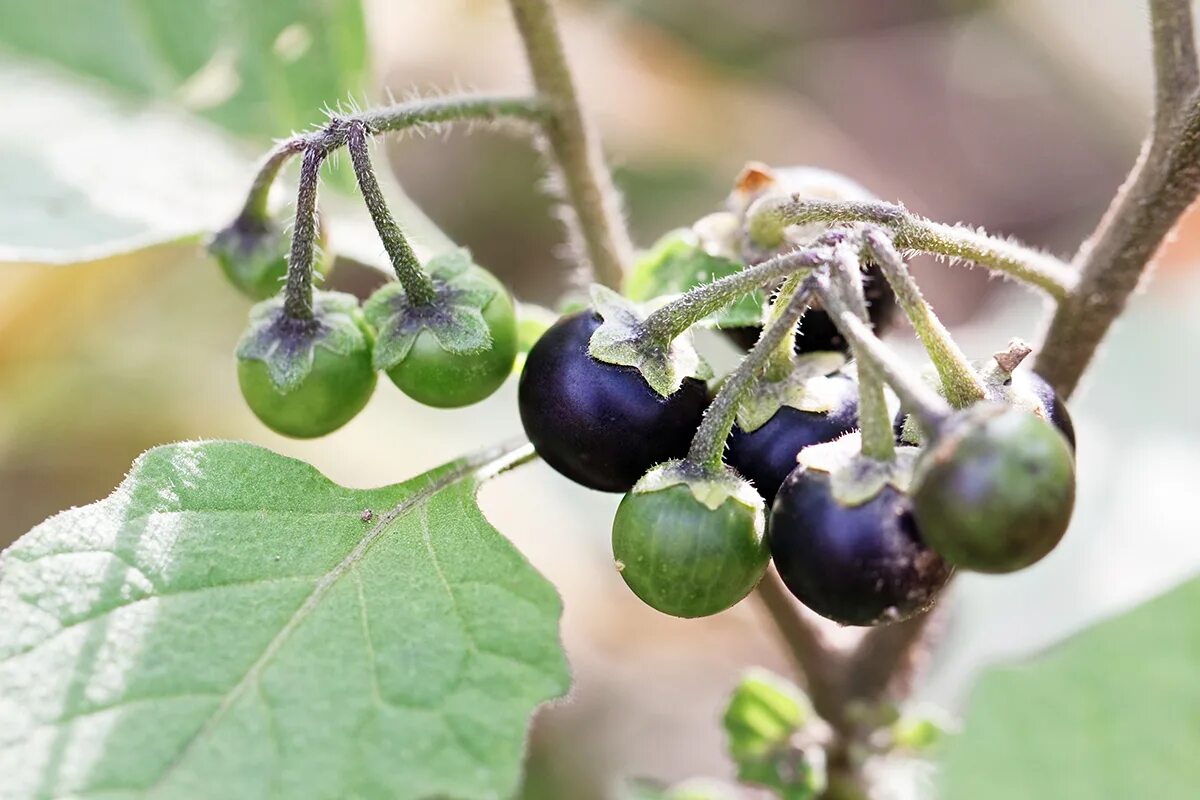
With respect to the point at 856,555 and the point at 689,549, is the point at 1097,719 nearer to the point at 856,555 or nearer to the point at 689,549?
the point at 856,555

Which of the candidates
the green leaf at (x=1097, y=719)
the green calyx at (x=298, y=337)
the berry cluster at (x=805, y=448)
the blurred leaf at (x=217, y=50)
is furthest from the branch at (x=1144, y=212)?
the blurred leaf at (x=217, y=50)

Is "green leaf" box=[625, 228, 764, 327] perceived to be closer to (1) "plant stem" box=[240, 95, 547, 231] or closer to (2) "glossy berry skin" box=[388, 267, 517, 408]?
(2) "glossy berry skin" box=[388, 267, 517, 408]

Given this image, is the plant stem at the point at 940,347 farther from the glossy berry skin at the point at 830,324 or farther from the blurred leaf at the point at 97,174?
the blurred leaf at the point at 97,174

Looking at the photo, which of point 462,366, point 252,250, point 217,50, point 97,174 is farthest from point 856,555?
point 217,50

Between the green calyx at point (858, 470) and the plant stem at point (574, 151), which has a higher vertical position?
the plant stem at point (574, 151)

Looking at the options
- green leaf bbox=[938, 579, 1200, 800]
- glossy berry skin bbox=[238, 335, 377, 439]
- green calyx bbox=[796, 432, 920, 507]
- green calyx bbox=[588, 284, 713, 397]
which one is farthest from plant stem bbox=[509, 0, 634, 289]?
green leaf bbox=[938, 579, 1200, 800]

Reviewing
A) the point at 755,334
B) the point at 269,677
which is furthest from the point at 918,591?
the point at 269,677
